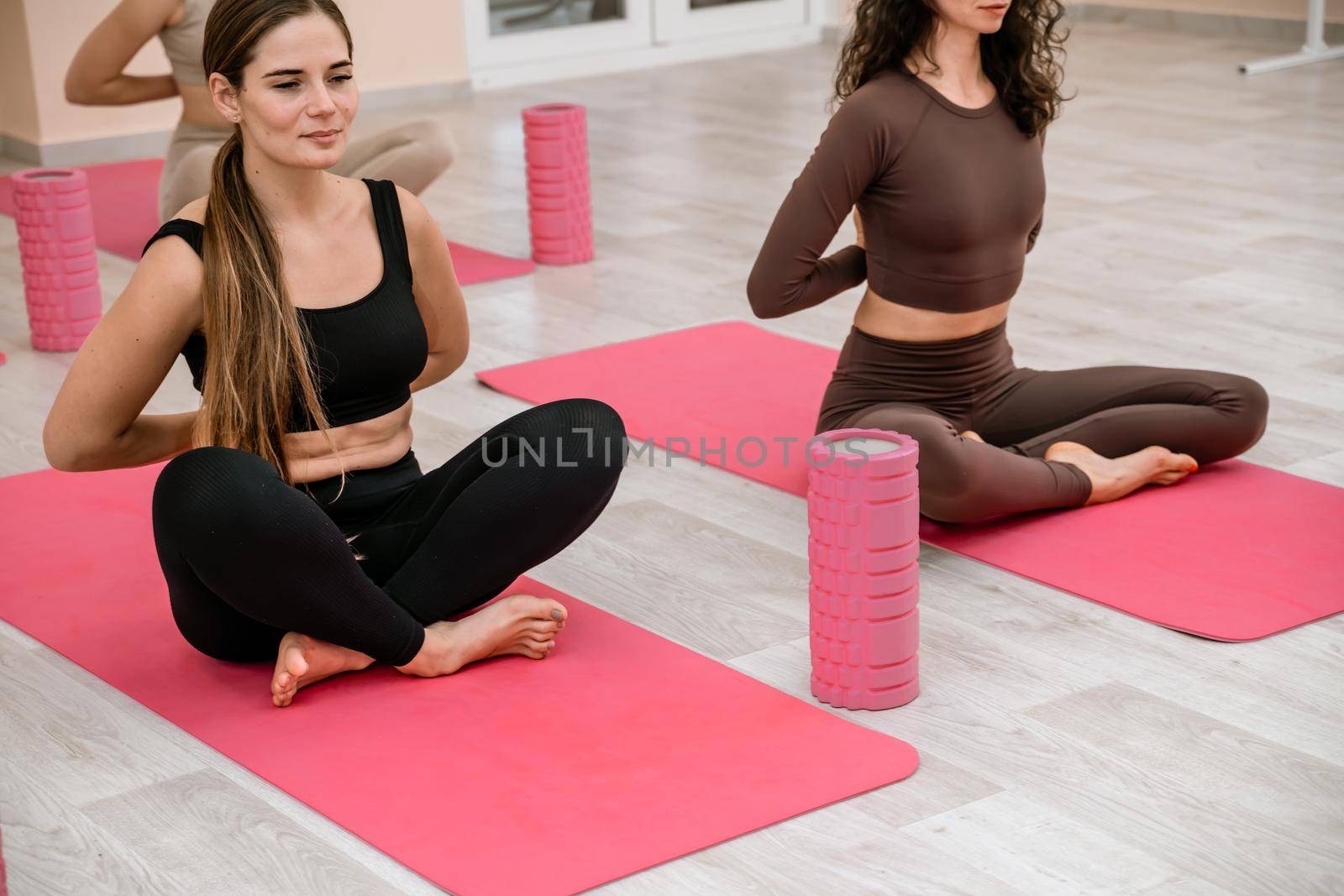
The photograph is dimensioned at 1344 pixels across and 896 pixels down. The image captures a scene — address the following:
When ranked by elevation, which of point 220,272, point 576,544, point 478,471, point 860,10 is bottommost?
point 576,544

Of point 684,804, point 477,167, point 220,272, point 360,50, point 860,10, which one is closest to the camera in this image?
point 684,804

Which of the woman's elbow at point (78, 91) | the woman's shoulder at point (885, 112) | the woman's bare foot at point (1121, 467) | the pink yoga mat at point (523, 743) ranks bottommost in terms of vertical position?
the pink yoga mat at point (523, 743)

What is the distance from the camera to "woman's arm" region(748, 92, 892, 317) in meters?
2.20

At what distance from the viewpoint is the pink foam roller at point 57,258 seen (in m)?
3.20

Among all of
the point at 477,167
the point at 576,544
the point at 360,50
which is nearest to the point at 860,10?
the point at 576,544

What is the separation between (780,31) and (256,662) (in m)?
5.51

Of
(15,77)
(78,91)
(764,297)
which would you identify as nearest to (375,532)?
(764,297)

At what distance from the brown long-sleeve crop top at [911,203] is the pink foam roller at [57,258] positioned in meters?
1.55

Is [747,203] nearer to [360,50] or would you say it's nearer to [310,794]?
[360,50]

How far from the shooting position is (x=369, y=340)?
1.84 m

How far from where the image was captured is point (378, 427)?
1.92m

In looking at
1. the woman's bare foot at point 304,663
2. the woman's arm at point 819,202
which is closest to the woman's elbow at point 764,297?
the woman's arm at point 819,202

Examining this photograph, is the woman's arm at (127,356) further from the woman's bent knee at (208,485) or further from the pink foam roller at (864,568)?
the pink foam roller at (864,568)

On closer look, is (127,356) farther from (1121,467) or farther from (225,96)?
(1121,467)
